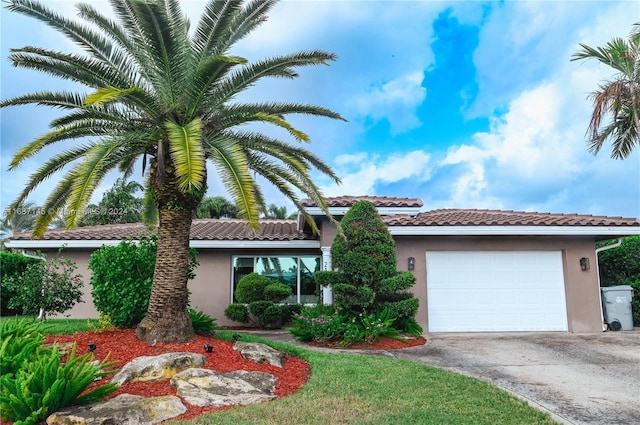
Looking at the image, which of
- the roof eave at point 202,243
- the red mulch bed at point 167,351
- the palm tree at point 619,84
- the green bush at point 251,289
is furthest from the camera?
the palm tree at point 619,84

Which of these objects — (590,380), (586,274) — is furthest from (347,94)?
(590,380)

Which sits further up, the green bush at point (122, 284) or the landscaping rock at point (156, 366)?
the green bush at point (122, 284)

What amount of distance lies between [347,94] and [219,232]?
243 inches

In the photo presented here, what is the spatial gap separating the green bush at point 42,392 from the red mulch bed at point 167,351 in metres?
0.47

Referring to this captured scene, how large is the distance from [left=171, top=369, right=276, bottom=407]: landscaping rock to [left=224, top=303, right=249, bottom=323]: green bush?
20.0 feet

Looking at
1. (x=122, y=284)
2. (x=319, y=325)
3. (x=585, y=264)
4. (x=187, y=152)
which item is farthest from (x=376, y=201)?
(x=187, y=152)

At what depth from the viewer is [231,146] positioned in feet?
20.9

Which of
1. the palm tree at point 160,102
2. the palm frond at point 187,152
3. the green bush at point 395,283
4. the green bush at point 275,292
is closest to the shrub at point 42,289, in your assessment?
the palm tree at point 160,102

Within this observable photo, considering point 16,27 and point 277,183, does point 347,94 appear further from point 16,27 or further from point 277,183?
point 16,27

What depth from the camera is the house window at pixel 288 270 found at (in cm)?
1250

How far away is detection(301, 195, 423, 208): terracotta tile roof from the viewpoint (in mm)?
10719

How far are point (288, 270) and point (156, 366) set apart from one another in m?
7.35

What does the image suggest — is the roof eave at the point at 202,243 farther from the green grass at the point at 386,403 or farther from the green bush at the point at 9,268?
the green grass at the point at 386,403

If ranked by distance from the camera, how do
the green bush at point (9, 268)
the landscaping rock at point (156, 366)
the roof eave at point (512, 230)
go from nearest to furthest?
1. the landscaping rock at point (156, 366)
2. the roof eave at point (512, 230)
3. the green bush at point (9, 268)
